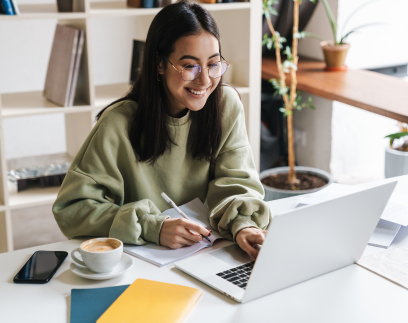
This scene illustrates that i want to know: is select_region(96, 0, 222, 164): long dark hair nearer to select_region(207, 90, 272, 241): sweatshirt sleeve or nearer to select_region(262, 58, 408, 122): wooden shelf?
select_region(207, 90, 272, 241): sweatshirt sleeve

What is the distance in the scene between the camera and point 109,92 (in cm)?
251

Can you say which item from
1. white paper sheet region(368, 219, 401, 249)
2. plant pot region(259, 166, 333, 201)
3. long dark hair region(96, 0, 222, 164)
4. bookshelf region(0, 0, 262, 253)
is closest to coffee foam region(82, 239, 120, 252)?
long dark hair region(96, 0, 222, 164)

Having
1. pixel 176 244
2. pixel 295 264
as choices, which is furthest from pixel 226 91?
pixel 295 264

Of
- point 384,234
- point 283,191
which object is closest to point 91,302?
point 384,234

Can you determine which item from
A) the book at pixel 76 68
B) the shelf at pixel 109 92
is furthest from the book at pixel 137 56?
the book at pixel 76 68

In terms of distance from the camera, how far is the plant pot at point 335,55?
9.23ft

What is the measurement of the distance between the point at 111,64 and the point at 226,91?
86.5 inches

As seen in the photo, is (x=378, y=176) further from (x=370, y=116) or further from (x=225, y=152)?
(x=225, y=152)

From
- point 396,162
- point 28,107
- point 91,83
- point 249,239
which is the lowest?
point 396,162

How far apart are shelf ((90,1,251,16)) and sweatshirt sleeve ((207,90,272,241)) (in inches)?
34.7

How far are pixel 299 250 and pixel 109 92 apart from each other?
1769 millimetres

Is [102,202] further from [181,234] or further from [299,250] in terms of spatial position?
[299,250]

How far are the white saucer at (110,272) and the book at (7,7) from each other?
1329 mm

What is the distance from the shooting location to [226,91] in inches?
60.3
